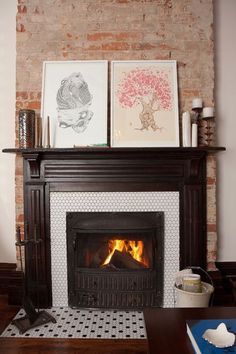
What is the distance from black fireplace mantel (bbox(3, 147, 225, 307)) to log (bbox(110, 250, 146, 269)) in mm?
382

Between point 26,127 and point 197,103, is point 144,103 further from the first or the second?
point 26,127

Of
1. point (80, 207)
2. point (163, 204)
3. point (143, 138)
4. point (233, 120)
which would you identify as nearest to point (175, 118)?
point (143, 138)

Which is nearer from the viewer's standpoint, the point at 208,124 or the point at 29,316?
the point at 29,316

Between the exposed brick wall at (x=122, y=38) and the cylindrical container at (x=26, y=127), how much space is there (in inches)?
6.4

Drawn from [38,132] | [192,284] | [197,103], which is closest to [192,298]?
[192,284]

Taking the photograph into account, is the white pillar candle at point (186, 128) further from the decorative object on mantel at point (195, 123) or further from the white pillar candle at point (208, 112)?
the white pillar candle at point (208, 112)

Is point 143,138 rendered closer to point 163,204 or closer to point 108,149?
point 108,149

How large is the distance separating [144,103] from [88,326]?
186cm

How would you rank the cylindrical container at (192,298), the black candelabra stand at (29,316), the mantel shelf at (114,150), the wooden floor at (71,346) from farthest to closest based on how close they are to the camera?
the mantel shelf at (114,150) → the black candelabra stand at (29,316) → the cylindrical container at (192,298) → the wooden floor at (71,346)

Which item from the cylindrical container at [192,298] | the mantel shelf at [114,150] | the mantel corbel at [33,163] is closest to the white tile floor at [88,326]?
the cylindrical container at [192,298]

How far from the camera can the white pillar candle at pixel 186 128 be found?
258 cm

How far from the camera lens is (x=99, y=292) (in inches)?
106

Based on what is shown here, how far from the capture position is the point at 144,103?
269cm

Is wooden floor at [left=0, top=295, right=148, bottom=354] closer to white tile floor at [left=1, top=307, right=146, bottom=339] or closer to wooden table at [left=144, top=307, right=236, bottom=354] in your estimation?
white tile floor at [left=1, top=307, right=146, bottom=339]
